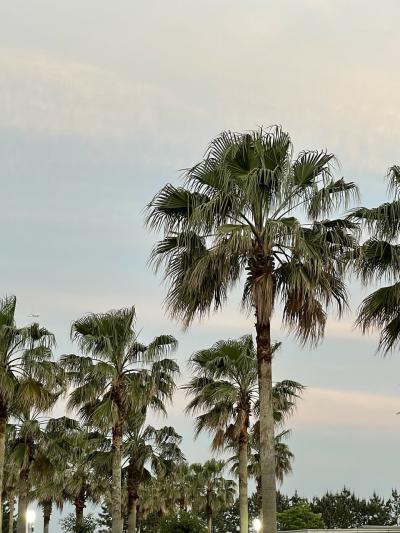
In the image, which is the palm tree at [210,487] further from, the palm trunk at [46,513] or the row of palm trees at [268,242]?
the row of palm trees at [268,242]

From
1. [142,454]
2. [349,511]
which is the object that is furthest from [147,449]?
[349,511]

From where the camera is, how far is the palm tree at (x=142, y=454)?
37000 millimetres

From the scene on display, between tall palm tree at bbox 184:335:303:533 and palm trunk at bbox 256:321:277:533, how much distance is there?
575 inches

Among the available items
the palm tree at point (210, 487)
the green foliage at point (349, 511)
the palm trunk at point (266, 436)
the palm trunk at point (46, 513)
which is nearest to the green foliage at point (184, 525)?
the palm trunk at point (46, 513)

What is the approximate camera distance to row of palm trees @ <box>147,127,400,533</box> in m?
15.2

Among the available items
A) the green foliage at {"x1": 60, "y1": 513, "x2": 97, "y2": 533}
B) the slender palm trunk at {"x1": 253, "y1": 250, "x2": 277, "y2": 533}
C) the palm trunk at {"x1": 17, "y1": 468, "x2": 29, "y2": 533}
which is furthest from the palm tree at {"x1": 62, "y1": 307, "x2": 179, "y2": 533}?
the green foliage at {"x1": 60, "y1": 513, "x2": 97, "y2": 533}

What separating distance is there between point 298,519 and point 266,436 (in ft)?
187

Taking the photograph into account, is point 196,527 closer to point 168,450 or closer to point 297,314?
point 168,450

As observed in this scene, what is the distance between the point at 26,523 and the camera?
3759cm

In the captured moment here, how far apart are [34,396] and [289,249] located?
12.4m

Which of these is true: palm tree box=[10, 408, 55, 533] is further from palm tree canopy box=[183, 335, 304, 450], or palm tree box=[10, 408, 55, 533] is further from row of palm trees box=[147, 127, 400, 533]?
row of palm trees box=[147, 127, 400, 533]

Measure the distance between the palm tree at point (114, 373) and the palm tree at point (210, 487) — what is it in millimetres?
41559

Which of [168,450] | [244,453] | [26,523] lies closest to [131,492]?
[168,450]

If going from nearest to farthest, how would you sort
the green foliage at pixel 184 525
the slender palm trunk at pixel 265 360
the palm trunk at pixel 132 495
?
the slender palm trunk at pixel 265 360 → the palm trunk at pixel 132 495 → the green foliage at pixel 184 525
